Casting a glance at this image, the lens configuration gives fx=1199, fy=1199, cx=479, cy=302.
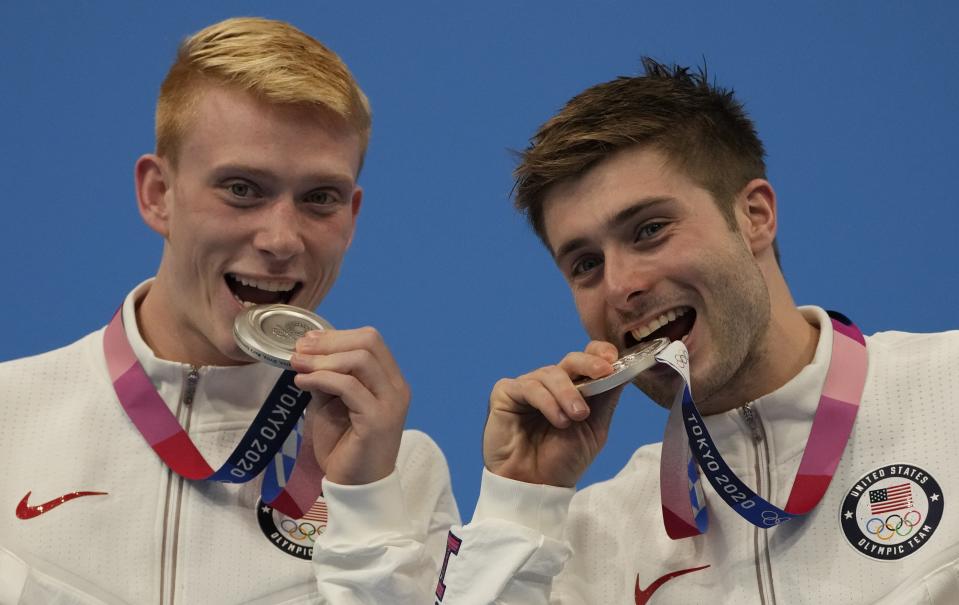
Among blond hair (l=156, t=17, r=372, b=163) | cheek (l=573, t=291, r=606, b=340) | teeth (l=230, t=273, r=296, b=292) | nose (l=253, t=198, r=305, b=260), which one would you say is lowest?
cheek (l=573, t=291, r=606, b=340)

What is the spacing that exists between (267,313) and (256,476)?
0.42m

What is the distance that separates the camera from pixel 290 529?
2959 mm

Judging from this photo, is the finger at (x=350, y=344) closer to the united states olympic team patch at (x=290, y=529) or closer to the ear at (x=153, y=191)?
the united states olympic team patch at (x=290, y=529)

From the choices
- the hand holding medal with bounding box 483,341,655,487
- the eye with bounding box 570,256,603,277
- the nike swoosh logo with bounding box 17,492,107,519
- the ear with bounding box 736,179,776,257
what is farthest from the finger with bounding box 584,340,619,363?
the nike swoosh logo with bounding box 17,492,107,519

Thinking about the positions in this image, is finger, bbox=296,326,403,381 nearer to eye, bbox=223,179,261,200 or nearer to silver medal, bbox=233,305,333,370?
silver medal, bbox=233,305,333,370

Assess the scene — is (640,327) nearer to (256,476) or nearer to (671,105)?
(671,105)

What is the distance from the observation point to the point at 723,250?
2859 mm

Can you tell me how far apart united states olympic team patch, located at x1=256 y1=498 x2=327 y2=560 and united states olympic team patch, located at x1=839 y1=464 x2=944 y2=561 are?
1264 millimetres

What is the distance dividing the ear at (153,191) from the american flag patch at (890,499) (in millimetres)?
1863

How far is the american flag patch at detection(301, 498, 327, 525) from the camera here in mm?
3004

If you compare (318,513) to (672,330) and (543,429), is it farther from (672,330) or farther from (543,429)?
(672,330)

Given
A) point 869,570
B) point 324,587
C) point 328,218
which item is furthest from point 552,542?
point 328,218

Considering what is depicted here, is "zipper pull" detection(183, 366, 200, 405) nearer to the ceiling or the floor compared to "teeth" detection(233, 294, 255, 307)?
nearer to the floor

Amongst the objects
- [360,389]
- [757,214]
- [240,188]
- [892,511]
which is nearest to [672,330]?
[757,214]
